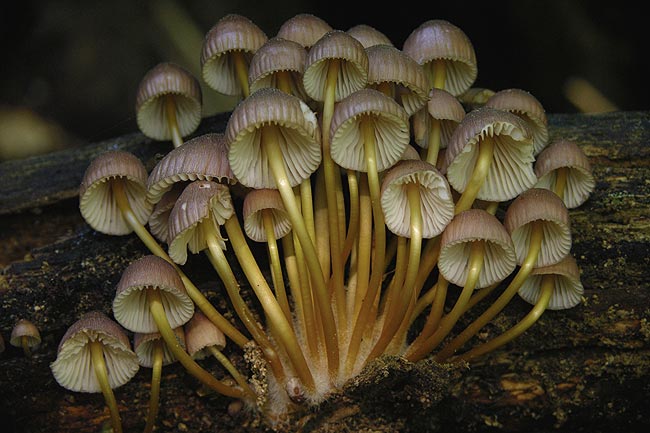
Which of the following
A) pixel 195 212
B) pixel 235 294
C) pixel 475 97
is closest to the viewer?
pixel 195 212

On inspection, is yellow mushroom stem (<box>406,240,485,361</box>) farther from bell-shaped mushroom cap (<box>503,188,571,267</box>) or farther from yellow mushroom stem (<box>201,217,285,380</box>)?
yellow mushroom stem (<box>201,217,285,380</box>)

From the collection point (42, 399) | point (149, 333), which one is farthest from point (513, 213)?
point (42, 399)

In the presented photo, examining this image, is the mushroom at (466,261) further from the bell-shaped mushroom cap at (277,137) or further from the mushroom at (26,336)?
the mushroom at (26,336)

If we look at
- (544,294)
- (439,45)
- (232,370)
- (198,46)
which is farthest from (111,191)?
(198,46)

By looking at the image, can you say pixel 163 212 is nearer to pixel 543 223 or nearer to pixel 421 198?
pixel 421 198

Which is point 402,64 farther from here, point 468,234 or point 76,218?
point 76,218

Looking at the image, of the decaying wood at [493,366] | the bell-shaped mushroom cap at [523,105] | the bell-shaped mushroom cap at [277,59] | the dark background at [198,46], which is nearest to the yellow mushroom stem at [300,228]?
the bell-shaped mushroom cap at [277,59]

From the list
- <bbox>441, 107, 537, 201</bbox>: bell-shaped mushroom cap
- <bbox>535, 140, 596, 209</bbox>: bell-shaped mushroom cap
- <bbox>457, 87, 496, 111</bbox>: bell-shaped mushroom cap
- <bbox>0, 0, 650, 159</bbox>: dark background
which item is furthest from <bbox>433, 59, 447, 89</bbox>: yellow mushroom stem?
<bbox>0, 0, 650, 159</bbox>: dark background
